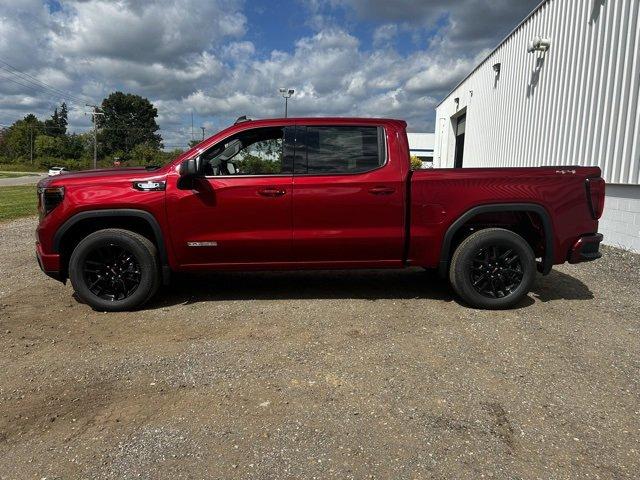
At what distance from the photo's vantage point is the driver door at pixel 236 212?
14.8ft

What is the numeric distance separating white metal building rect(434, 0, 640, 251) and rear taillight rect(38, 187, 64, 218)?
25.5ft

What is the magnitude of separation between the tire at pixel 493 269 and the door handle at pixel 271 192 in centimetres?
187

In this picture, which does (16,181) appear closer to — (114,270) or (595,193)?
(114,270)

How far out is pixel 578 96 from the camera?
346 inches

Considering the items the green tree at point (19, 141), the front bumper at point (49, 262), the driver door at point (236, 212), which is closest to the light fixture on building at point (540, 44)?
the driver door at point (236, 212)

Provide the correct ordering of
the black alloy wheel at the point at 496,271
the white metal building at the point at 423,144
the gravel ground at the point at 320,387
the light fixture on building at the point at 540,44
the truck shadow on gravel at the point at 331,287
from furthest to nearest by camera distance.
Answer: the white metal building at the point at 423,144, the light fixture on building at the point at 540,44, the truck shadow on gravel at the point at 331,287, the black alloy wheel at the point at 496,271, the gravel ground at the point at 320,387

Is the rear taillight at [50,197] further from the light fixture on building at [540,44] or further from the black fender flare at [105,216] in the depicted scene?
the light fixture on building at [540,44]

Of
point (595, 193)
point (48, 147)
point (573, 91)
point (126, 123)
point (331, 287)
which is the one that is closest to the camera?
point (595, 193)

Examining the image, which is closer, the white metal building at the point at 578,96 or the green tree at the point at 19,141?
the white metal building at the point at 578,96

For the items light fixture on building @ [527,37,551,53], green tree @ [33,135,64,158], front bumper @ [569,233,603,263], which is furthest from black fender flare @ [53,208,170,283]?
green tree @ [33,135,64,158]

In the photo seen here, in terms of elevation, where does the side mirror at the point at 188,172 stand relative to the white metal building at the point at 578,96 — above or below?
below

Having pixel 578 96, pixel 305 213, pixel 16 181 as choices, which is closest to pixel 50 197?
pixel 305 213

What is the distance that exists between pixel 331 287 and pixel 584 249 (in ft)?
8.93

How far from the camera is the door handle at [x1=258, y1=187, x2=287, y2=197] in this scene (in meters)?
4.52
